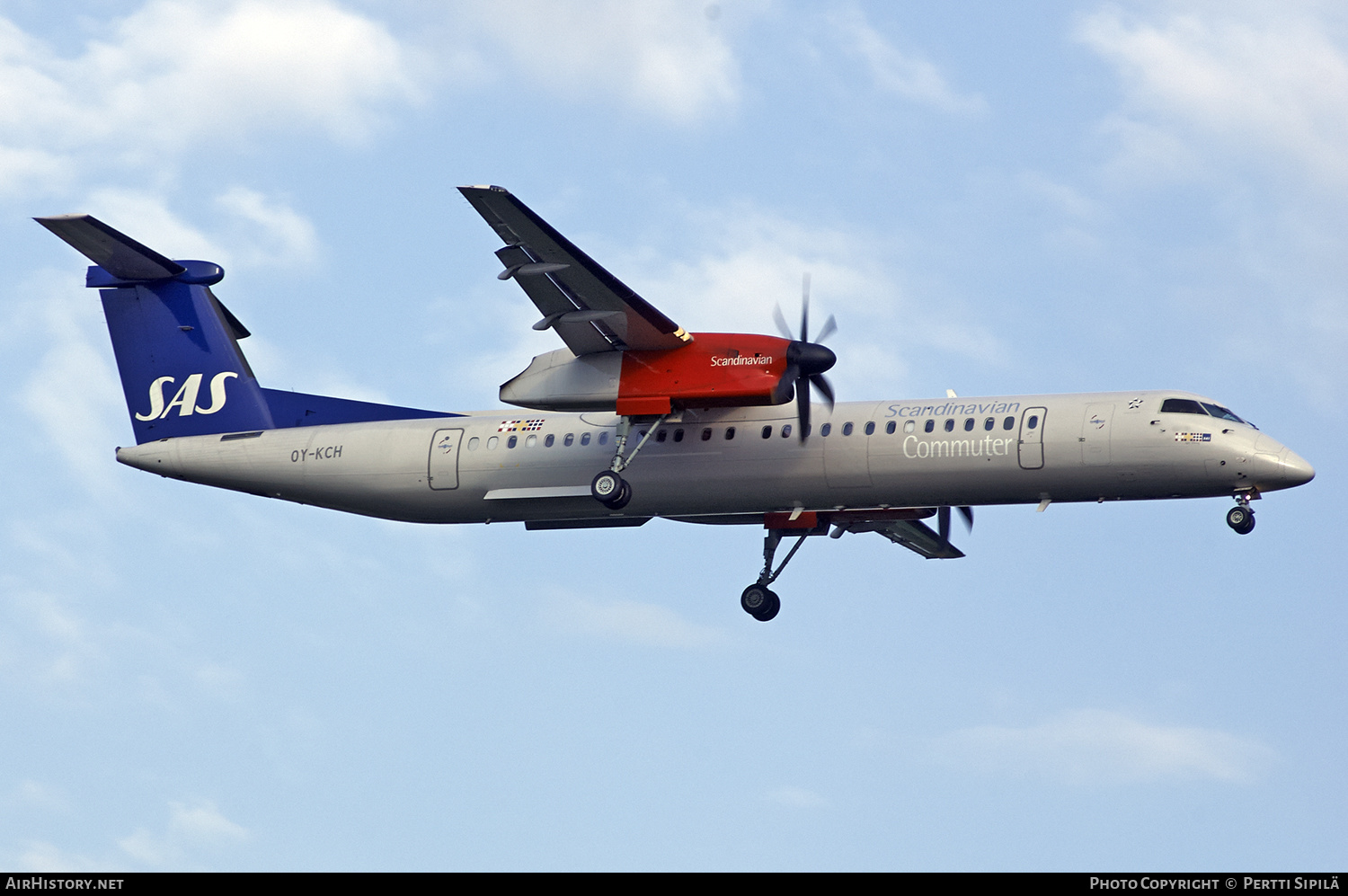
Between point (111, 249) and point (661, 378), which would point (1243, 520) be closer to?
point (661, 378)

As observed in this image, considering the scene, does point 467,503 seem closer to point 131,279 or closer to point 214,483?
point 214,483

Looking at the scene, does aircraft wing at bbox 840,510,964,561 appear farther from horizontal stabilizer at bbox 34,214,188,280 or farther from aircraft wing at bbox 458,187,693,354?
horizontal stabilizer at bbox 34,214,188,280

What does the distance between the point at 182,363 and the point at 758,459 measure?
35.1ft

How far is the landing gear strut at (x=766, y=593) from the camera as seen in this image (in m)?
29.2

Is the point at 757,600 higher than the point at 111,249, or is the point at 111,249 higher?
the point at 111,249

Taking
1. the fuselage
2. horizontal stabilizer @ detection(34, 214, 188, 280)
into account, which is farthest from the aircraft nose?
horizontal stabilizer @ detection(34, 214, 188, 280)

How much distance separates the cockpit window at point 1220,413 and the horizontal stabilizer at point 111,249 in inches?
682

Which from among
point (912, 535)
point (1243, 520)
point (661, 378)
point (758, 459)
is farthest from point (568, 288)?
point (1243, 520)

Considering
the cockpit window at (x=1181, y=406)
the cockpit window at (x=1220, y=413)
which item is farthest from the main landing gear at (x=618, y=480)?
the cockpit window at (x=1220, y=413)

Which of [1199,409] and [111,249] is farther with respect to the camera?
[111,249]

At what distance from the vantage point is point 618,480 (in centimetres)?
2609

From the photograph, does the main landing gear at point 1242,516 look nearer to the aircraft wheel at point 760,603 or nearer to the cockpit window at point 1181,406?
the cockpit window at point 1181,406

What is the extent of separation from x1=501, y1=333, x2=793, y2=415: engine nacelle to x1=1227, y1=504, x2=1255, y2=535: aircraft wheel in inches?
259
